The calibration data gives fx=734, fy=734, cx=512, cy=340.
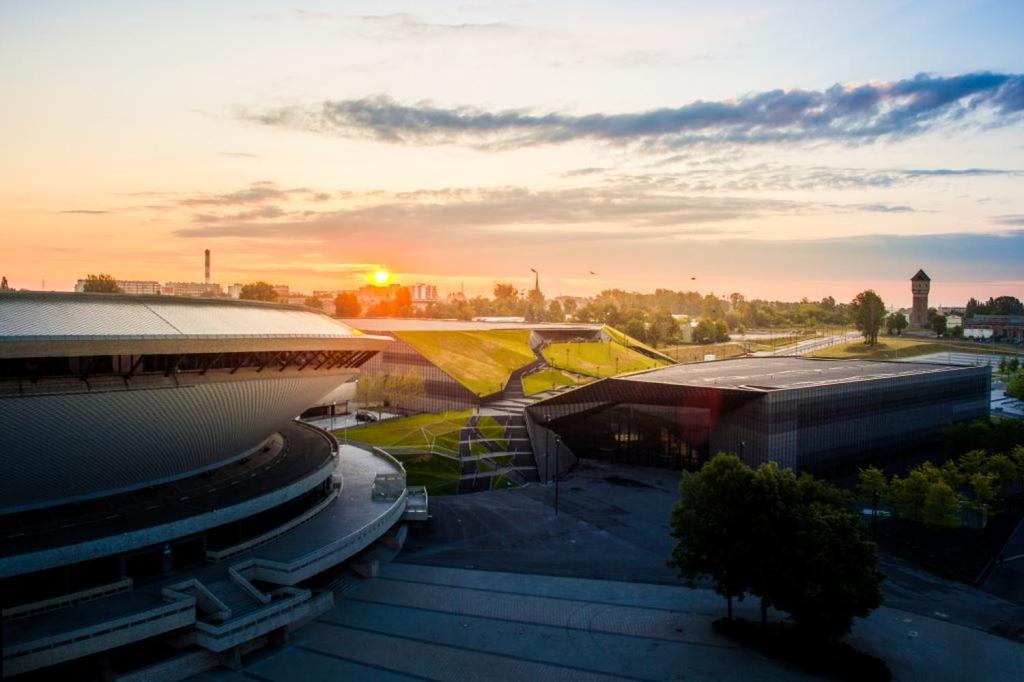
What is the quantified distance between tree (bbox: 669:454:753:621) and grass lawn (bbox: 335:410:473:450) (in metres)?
34.8

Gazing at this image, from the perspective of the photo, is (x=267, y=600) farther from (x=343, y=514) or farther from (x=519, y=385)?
(x=519, y=385)

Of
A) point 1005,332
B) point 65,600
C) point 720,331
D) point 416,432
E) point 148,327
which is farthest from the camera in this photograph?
point 1005,332

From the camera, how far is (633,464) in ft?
236

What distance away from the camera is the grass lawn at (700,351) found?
149188mm

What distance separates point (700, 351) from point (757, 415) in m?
100

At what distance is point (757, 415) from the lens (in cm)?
6009

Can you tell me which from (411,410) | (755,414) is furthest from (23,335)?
(411,410)

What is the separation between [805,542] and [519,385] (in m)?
68.8

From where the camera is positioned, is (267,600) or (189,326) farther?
(189,326)

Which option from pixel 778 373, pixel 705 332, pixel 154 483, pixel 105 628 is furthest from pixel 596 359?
pixel 105 628

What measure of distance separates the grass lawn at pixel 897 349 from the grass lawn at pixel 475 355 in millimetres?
64772

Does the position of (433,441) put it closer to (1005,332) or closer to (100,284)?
(100,284)

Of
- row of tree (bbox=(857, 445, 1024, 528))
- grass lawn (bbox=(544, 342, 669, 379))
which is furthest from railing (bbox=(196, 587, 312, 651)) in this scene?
grass lawn (bbox=(544, 342, 669, 379))

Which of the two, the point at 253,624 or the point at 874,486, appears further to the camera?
the point at 874,486
